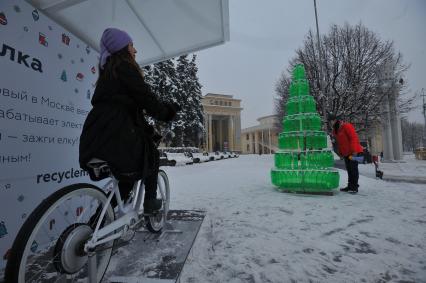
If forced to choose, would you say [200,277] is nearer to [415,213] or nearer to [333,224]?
[333,224]

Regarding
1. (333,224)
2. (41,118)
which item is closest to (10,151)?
(41,118)

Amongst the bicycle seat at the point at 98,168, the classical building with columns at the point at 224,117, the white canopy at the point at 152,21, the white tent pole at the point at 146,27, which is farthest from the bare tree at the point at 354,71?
the classical building with columns at the point at 224,117

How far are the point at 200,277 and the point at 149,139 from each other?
1.28 meters

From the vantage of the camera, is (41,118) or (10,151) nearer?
(10,151)

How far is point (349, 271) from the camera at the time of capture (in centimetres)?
200

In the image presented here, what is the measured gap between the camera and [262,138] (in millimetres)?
A: 77375

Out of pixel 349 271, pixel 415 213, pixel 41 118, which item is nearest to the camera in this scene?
pixel 349 271

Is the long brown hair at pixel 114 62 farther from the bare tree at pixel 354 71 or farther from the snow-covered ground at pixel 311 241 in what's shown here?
the bare tree at pixel 354 71

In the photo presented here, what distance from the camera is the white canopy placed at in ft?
9.33

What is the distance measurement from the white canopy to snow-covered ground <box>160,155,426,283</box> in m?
3.11

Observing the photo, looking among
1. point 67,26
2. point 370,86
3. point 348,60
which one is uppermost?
point 348,60

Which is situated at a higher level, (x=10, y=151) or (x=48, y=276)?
(x=10, y=151)

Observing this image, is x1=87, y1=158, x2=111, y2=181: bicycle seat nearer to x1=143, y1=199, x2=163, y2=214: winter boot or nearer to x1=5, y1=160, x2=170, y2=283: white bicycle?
x1=5, y1=160, x2=170, y2=283: white bicycle

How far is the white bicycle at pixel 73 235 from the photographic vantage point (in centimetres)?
122
